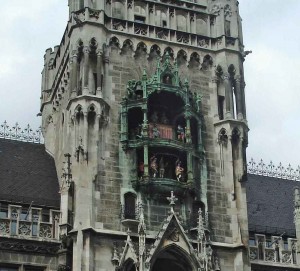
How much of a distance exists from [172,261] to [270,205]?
9.37 m

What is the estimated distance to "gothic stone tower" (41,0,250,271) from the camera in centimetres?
3086

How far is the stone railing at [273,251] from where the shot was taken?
33969mm

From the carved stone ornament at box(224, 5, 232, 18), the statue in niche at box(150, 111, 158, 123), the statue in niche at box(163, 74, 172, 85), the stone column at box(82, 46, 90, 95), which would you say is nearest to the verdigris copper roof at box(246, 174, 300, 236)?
the statue in niche at box(150, 111, 158, 123)

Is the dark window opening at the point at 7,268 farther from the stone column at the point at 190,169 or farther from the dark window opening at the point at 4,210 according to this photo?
the stone column at the point at 190,169

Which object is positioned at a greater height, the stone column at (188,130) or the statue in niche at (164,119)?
the statue in niche at (164,119)

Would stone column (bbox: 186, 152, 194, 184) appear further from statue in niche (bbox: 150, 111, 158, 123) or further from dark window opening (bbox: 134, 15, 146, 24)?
dark window opening (bbox: 134, 15, 146, 24)

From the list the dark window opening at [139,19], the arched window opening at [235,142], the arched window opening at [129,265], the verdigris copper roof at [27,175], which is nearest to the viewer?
the arched window opening at [129,265]

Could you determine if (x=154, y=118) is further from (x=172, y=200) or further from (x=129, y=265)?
(x=129, y=265)

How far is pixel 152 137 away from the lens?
32.8 meters

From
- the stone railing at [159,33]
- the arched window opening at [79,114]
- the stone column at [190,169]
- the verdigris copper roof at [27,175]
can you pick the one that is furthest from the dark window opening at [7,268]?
the stone railing at [159,33]

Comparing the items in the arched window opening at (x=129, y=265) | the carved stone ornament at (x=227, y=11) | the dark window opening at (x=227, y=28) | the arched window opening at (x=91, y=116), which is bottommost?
the arched window opening at (x=129, y=265)

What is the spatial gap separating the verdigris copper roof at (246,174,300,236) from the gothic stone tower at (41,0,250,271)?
394 centimetres

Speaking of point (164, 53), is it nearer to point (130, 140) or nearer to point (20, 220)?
point (130, 140)

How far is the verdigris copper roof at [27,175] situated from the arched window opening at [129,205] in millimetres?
3279
